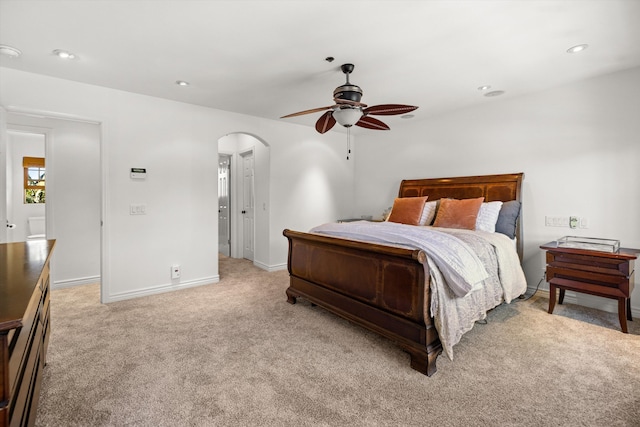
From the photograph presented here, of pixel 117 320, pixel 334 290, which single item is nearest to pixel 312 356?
pixel 334 290

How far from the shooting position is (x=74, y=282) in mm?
4332

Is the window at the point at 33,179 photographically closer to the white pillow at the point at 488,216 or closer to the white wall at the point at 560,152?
the white wall at the point at 560,152

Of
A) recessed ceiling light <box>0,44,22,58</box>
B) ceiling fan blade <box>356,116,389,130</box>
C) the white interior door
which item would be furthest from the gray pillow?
recessed ceiling light <box>0,44,22,58</box>

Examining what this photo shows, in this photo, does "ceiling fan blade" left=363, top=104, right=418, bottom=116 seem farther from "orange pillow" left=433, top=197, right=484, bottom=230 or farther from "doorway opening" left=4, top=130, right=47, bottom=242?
"doorway opening" left=4, top=130, right=47, bottom=242

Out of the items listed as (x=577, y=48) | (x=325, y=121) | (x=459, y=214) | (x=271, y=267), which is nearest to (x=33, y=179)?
(x=271, y=267)

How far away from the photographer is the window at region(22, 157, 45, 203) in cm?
554

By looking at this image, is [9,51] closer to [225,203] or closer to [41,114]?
[41,114]

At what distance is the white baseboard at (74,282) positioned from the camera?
13.8ft

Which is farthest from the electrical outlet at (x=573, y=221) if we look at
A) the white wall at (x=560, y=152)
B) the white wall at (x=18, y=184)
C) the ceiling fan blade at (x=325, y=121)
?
the white wall at (x=18, y=184)

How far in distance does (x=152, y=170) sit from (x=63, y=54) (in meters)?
1.44

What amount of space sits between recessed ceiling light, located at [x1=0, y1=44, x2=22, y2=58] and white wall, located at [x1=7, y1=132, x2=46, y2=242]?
336 centimetres

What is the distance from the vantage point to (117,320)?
308cm

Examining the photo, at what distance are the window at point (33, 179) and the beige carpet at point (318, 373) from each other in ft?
12.2

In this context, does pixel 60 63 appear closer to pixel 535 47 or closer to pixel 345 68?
pixel 345 68
